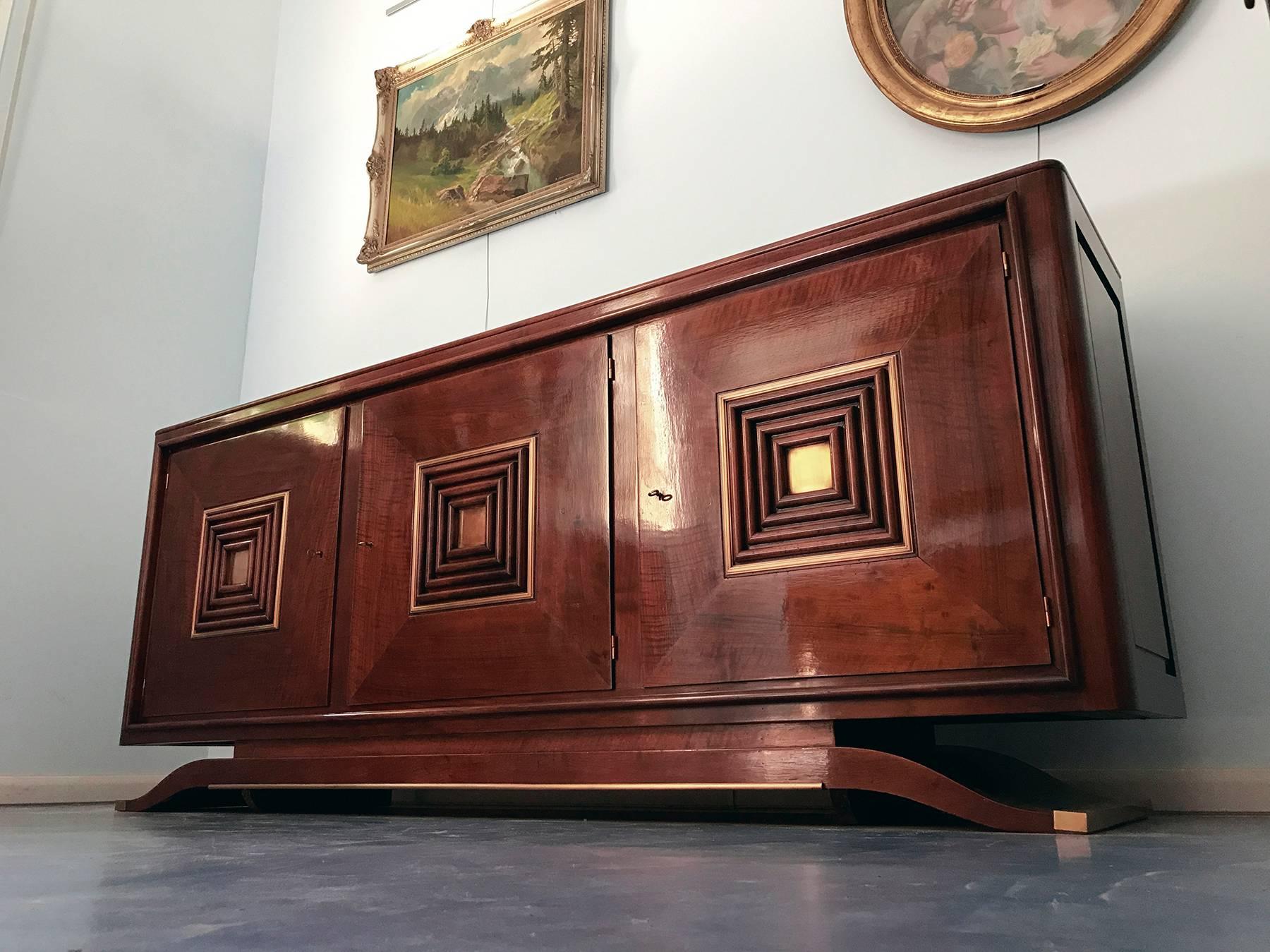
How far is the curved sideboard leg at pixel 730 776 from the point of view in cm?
98

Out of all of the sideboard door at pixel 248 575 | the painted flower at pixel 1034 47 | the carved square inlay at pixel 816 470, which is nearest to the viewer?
the carved square inlay at pixel 816 470

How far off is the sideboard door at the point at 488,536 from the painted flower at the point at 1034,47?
3.08 ft

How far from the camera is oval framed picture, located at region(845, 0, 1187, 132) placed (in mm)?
1605

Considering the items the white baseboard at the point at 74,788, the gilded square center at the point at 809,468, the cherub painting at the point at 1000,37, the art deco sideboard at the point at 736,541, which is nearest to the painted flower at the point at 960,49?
the cherub painting at the point at 1000,37

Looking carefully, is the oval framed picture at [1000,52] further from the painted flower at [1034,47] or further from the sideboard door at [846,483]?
the sideboard door at [846,483]

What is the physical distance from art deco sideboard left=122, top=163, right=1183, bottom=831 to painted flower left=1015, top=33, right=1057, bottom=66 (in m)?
0.54

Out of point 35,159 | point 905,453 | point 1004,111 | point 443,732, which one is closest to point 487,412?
point 443,732

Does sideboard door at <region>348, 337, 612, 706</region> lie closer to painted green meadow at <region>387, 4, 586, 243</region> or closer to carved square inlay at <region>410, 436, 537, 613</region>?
carved square inlay at <region>410, 436, 537, 613</region>

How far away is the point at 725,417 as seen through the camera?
1238 millimetres

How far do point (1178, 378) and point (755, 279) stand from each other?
70cm

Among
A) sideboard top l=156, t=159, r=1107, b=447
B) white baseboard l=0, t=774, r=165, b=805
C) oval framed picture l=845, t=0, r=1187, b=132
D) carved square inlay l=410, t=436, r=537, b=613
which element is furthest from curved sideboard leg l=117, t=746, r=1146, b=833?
oval framed picture l=845, t=0, r=1187, b=132

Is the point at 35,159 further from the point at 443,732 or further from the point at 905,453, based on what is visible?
the point at 905,453

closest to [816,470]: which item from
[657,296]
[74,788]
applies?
[657,296]

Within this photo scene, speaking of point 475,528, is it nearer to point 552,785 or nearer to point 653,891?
point 552,785
